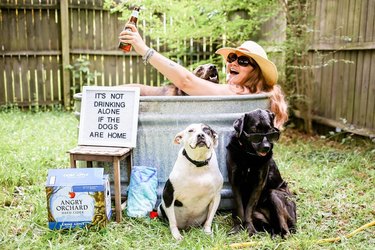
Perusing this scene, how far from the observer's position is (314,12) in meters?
5.53

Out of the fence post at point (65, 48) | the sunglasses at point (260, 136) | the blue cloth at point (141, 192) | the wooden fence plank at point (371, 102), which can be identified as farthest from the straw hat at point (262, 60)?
the fence post at point (65, 48)

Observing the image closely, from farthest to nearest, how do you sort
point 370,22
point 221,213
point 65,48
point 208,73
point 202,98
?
point 65,48 → point 370,22 → point 208,73 → point 221,213 → point 202,98

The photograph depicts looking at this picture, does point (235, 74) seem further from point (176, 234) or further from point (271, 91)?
point (176, 234)

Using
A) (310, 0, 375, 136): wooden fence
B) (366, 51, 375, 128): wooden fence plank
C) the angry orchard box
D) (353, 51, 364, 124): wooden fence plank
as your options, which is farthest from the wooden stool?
(353, 51, 364, 124): wooden fence plank

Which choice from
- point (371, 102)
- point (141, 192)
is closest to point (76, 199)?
point (141, 192)

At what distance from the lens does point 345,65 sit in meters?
4.96

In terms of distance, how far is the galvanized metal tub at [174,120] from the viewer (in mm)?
2626

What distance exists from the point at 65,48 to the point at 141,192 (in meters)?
5.17

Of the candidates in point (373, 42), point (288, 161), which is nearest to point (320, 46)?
point (373, 42)

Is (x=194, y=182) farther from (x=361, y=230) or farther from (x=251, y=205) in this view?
(x=361, y=230)

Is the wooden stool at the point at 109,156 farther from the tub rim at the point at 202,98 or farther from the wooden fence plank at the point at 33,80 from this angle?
the wooden fence plank at the point at 33,80

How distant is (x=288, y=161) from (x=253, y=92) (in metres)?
1.50

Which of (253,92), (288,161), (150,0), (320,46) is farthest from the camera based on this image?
(320,46)

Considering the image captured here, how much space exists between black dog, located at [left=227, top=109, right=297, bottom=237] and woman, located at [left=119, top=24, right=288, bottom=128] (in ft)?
1.49
